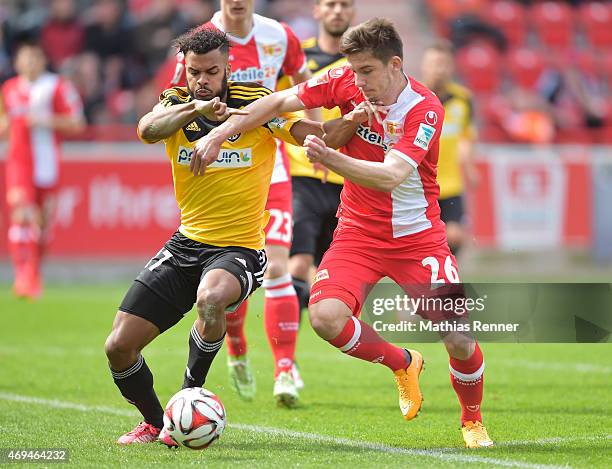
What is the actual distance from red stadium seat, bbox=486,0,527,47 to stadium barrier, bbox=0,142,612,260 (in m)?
5.07

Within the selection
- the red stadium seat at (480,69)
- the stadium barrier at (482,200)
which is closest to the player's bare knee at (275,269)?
the stadium barrier at (482,200)

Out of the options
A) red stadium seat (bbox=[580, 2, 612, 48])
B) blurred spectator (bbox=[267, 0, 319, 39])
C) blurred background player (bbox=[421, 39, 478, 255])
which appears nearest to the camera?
blurred background player (bbox=[421, 39, 478, 255])

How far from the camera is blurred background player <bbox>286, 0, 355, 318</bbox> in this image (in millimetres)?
8531

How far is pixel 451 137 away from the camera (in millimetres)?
10391

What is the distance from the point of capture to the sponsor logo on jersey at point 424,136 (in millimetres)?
5897

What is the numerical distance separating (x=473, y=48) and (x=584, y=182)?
4.82 metres

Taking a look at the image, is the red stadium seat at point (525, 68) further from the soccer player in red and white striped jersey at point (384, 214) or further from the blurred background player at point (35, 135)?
the soccer player in red and white striped jersey at point (384, 214)

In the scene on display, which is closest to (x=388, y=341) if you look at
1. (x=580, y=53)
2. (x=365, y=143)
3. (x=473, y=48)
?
(x=365, y=143)

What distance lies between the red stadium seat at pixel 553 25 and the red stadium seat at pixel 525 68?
1.05 meters

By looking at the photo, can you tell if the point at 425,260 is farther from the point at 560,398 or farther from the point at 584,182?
the point at 584,182

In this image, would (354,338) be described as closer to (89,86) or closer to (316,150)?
(316,150)

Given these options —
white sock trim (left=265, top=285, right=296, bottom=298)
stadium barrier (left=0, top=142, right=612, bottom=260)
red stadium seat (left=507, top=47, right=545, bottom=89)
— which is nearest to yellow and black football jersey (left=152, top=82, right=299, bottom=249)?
white sock trim (left=265, top=285, right=296, bottom=298)

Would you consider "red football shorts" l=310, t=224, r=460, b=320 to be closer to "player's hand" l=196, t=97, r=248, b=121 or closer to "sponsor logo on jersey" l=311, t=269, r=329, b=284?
"sponsor logo on jersey" l=311, t=269, r=329, b=284

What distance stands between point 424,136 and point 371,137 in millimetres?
392
